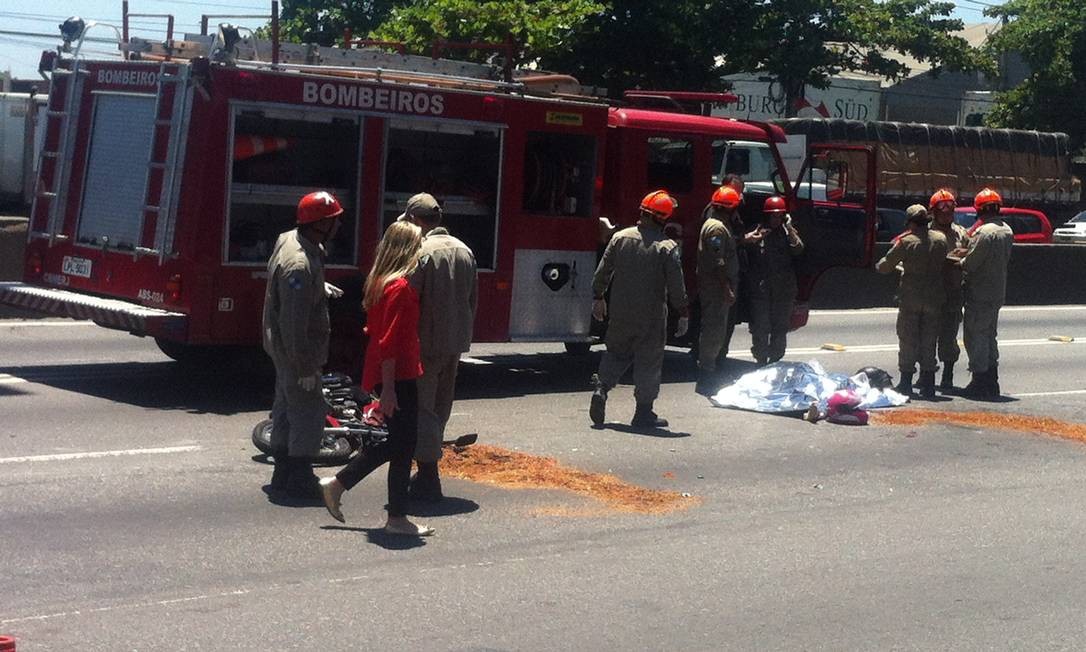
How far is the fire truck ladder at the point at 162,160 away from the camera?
36.2 ft

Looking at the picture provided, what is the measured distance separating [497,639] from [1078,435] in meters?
7.48

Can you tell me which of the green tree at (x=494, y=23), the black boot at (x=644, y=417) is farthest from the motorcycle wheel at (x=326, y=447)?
the green tree at (x=494, y=23)

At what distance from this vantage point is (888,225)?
29188 mm

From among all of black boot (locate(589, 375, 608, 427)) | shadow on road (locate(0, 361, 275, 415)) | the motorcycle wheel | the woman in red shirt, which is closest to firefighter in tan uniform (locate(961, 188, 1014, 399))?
black boot (locate(589, 375, 608, 427))

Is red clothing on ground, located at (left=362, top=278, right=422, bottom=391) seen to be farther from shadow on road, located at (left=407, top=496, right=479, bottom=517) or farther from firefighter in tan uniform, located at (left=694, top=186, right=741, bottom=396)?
firefighter in tan uniform, located at (left=694, top=186, right=741, bottom=396)

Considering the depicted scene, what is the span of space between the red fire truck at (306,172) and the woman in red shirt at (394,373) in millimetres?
3774

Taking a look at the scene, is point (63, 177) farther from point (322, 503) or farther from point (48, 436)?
point (322, 503)

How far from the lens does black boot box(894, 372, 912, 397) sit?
13531 millimetres

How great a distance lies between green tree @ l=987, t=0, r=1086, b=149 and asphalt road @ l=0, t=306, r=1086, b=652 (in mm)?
40456

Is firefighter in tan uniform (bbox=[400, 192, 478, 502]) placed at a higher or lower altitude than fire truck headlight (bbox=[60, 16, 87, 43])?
lower

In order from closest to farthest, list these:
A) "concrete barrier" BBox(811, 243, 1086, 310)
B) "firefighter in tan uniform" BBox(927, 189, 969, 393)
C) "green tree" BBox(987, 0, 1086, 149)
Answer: "firefighter in tan uniform" BBox(927, 189, 969, 393)
"concrete barrier" BBox(811, 243, 1086, 310)
"green tree" BBox(987, 0, 1086, 149)

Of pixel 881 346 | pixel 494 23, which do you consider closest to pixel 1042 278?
pixel 881 346

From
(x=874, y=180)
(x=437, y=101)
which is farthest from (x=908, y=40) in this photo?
(x=437, y=101)

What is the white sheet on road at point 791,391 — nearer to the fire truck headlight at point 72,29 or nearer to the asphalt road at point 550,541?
the asphalt road at point 550,541
